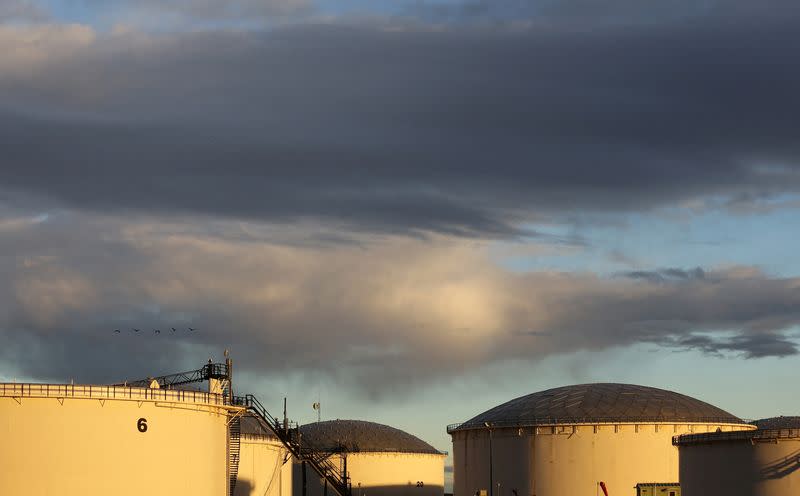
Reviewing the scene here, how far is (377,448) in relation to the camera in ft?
456

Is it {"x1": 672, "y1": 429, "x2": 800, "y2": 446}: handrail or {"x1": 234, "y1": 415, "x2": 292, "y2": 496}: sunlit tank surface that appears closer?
{"x1": 672, "y1": 429, "x2": 800, "y2": 446}: handrail

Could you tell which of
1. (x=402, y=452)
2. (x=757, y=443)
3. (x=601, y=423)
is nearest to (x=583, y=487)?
(x=601, y=423)

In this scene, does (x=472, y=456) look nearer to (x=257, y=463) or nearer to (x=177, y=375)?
(x=257, y=463)

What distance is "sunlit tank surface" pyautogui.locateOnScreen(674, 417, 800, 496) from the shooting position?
265 ft

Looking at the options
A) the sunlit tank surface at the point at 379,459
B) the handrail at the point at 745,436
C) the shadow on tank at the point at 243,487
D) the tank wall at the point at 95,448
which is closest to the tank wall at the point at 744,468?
the handrail at the point at 745,436

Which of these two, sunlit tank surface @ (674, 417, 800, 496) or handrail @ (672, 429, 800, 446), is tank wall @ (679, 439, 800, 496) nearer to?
sunlit tank surface @ (674, 417, 800, 496)

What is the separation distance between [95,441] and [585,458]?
50.8 meters

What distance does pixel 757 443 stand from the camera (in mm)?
82562

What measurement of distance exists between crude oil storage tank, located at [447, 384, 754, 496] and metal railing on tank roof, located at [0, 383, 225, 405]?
3858cm

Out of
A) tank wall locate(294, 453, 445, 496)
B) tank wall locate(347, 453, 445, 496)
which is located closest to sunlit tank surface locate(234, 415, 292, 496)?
tank wall locate(294, 453, 445, 496)

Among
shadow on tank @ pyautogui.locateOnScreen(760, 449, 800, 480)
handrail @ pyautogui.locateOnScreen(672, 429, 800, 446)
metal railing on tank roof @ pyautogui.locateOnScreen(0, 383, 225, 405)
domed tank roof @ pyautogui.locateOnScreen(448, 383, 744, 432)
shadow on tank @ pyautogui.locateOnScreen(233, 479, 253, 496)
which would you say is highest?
domed tank roof @ pyautogui.locateOnScreen(448, 383, 744, 432)

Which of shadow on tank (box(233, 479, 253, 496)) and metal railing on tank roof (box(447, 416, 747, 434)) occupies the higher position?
metal railing on tank roof (box(447, 416, 747, 434))

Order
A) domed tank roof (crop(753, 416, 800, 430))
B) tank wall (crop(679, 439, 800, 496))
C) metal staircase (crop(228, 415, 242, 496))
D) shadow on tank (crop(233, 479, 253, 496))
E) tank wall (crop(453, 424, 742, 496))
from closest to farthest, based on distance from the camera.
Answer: tank wall (crop(679, 439, 800, 496)), metal staircase (crop(228, 415, 242, 496)), shadow on tank (crop(233, 479, 253, 496)), tank wall (crop(453, 424, 742, 496)), domed tank roof (crop(753, 416, 800, 430))

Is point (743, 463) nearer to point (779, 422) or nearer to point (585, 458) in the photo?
point (585, 458)
